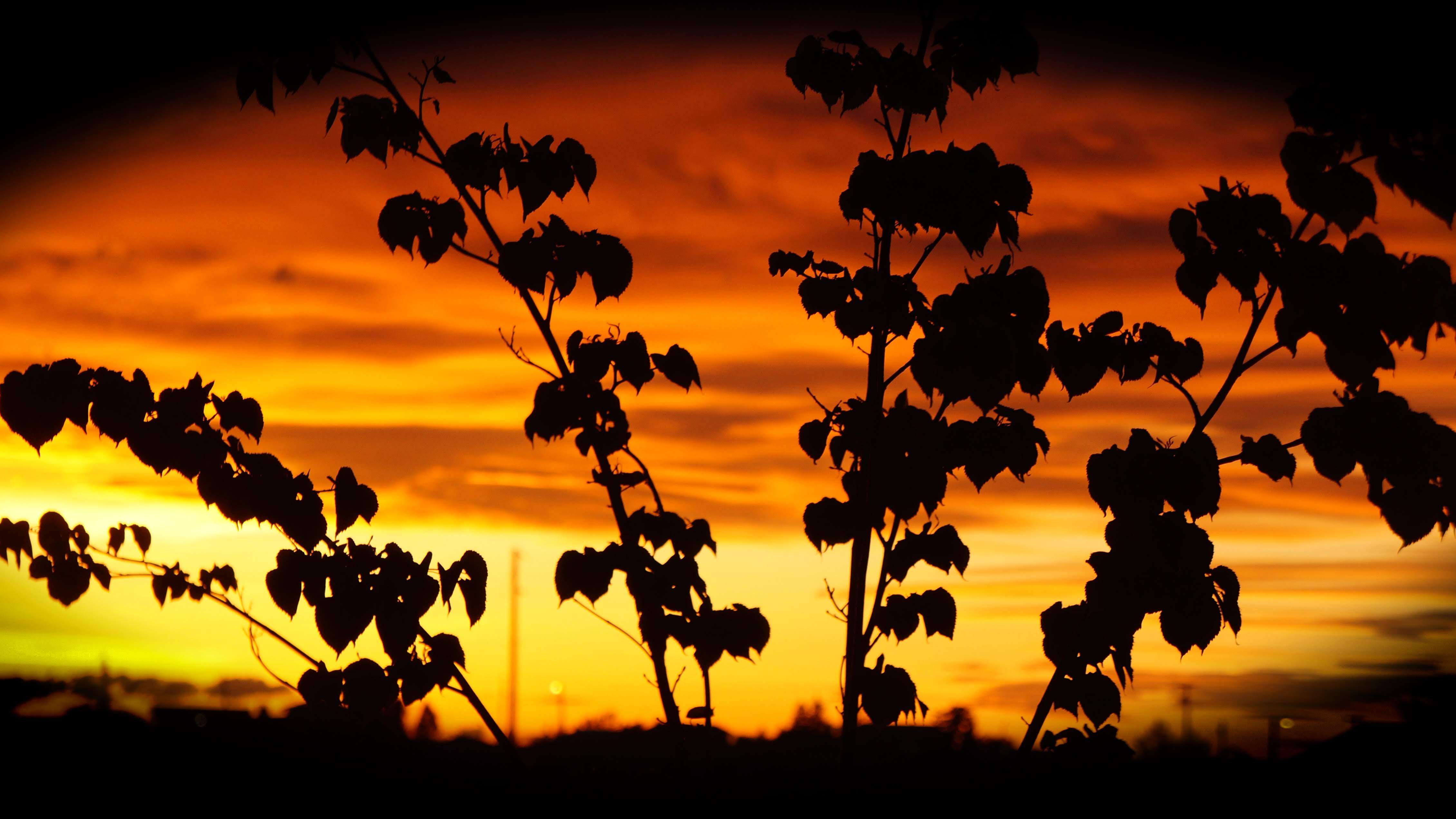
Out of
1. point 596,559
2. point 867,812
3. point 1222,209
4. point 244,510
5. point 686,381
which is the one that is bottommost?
point 867,812

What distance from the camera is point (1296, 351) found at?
12.5 ft

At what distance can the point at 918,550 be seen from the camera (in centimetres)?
424

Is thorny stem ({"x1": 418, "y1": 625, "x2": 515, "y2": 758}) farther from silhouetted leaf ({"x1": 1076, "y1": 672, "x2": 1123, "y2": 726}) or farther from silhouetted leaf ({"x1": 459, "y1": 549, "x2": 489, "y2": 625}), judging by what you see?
silhouetted leaf ({"x1": 1076, "y1": 672, "x2": 1123, "y2": 726})

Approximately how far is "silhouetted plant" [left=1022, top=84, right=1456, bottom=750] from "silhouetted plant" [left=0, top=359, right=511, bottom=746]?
7.53 ft

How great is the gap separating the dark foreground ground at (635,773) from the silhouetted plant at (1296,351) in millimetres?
544

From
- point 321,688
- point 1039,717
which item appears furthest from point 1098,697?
point 321,688

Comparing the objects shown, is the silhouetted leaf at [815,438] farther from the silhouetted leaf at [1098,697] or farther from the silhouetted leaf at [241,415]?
the silhouetted leaf at [241,415]

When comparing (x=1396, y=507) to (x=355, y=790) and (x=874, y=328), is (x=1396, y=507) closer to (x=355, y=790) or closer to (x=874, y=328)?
(x=874, y=328)

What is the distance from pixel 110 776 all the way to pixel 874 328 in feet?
Result: 10.0

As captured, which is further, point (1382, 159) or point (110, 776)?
point (110, 776)

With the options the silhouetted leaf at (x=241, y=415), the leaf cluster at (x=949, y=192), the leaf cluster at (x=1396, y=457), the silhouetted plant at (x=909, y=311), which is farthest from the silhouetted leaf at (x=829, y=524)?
the silhouetted leaf at (x=241, y=415)

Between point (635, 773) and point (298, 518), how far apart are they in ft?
5.23

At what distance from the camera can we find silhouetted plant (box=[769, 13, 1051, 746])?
4055mm

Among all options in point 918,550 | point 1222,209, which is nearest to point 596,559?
point 918,550
